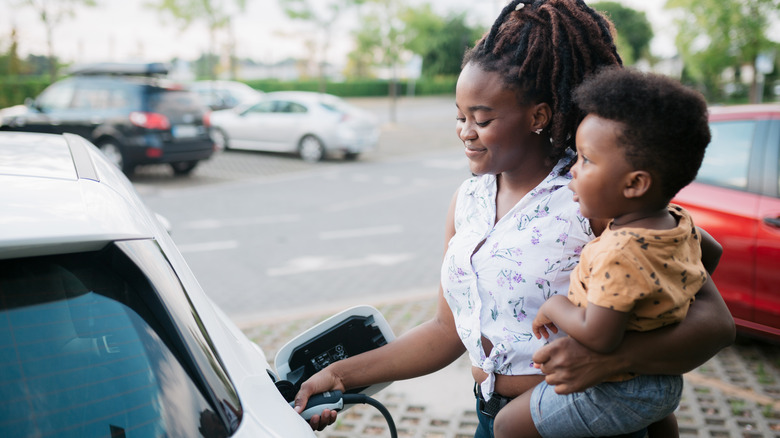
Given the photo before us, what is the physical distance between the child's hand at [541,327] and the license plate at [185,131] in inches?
444

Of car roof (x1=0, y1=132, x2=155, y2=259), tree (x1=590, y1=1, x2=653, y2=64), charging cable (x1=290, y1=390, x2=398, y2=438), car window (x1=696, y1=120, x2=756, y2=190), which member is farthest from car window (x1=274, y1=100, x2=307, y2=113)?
tree (x1=590, y1=1, x2=653, y2=64)

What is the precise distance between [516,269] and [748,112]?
3.77 m

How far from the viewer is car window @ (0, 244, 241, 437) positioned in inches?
51.4

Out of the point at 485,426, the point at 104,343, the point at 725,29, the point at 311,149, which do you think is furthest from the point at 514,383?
the point at 725,29

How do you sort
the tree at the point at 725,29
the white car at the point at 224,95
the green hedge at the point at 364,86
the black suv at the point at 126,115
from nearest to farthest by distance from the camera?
1. the black suv at the point at 126,115
2. the tree at the point at 725,29
3. the white car at the point at 224,95
4. the green hedge at the point at 364,86

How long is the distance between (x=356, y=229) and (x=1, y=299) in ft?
24.1

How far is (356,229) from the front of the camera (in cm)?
871

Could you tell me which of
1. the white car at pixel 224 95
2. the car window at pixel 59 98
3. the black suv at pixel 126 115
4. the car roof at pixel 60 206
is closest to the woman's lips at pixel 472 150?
the car roof at pixel 60 206

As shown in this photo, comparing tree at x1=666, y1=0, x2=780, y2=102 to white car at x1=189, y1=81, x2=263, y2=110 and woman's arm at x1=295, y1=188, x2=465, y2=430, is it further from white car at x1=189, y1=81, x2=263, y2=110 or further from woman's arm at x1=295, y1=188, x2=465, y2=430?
woman's arm at x1=295, y1=188, x2=465, y2=430

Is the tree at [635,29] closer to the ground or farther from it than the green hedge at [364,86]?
farther from it

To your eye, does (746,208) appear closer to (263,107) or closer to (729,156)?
(729,156)

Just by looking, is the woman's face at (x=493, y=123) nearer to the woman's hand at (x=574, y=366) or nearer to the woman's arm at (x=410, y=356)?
the woman's arm at (x=410, y=356)

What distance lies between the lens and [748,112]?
15.1 feet

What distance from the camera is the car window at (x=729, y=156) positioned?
4.45 m
